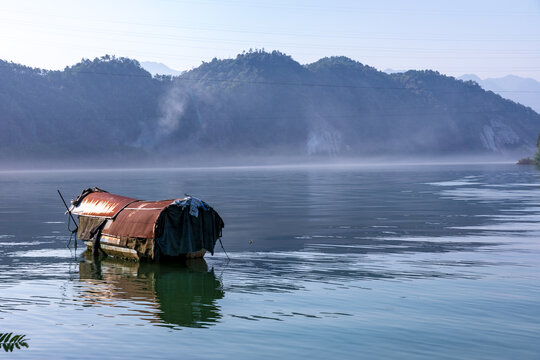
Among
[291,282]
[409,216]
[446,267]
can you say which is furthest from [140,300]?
[409,216]

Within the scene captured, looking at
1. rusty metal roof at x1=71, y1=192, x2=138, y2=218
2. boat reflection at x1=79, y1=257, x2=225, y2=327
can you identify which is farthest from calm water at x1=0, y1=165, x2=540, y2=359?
rusty metal roof at x1=71, y1=192, x2=138, y2=218

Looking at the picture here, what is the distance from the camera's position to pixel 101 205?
1357 inches

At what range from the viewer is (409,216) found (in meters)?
49.0

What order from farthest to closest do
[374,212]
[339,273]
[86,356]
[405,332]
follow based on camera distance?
[374,212] → [339,273] → [405,332] → [86,356]

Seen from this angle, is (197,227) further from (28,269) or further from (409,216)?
(409,216)

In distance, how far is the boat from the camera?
2962 cm

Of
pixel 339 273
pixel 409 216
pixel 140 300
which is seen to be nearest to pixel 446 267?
pixel 339 273

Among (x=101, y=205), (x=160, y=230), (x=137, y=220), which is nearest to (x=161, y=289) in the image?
(x=160, y=230)

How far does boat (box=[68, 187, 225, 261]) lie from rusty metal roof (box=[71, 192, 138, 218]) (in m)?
0.23

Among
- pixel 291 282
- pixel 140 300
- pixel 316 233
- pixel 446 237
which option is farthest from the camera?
pixel 316 233

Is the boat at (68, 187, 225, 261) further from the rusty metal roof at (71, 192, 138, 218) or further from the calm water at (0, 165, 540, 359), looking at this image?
the calm water at (0, 165, 540, 359)

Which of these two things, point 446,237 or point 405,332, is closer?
point 405,332

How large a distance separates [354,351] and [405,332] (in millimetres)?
1996

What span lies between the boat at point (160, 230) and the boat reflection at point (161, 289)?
55 cm
